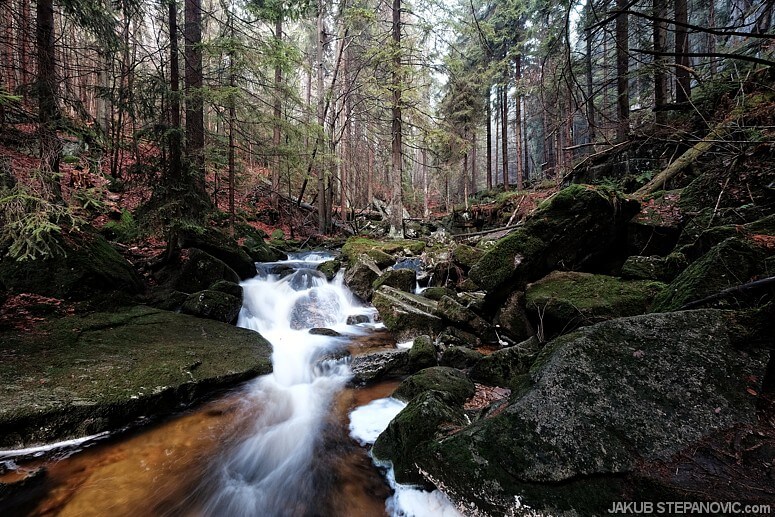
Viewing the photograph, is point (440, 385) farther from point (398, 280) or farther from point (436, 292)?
point (398, 280)

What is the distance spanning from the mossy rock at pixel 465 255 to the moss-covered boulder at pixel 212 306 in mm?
5810

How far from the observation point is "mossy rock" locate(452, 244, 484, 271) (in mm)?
9180

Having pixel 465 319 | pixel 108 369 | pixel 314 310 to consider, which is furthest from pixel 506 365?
pixel 314 310

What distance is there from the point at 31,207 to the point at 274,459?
14.0ft

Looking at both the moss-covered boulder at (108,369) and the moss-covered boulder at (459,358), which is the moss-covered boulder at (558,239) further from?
the moss-covered boulder at (108,369)

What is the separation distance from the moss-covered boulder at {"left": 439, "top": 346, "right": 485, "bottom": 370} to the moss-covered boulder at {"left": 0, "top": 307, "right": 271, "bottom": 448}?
9.74 ft

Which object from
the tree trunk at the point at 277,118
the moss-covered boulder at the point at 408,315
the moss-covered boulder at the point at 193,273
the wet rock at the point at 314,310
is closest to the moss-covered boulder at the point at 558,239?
the moss-covered boulder at the point at 408,315

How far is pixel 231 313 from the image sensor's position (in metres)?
7.31

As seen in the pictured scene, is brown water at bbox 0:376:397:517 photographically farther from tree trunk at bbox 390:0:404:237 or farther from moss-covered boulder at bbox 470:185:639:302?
tree trunk at bbox 390:0:404:237

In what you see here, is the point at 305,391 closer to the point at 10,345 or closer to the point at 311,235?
the point at 10,345

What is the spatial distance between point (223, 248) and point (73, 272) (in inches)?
141

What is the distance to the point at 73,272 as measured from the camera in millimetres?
5969

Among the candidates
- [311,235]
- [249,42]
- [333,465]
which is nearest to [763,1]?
[333,465]

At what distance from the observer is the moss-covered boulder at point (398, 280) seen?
8945 millimetres
